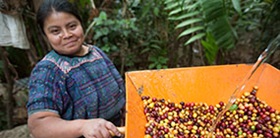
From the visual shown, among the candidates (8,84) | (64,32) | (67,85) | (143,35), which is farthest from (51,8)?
(143,35)

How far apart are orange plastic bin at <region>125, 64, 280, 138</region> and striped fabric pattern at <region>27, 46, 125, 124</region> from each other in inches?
7.9

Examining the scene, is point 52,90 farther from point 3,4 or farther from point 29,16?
point 29,16

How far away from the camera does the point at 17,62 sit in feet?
8.70

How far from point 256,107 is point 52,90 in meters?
1.11

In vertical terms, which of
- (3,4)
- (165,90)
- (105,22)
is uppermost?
(3,4)

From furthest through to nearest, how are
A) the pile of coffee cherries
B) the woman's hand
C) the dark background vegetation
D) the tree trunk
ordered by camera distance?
1. the dark background vegetation
2. the tree trunk
3. the pile of coffee cherries
4. the woman's hand

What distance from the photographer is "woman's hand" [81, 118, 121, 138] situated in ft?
2.78

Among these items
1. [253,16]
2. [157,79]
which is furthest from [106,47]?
[253,16]

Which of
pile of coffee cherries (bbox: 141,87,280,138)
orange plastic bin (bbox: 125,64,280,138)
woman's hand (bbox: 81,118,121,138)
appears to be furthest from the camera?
orange plastic bin (bbox: 125,64,280,138)

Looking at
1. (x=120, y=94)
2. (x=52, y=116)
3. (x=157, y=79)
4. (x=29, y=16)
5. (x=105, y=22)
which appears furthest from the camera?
(x=105, y=22)

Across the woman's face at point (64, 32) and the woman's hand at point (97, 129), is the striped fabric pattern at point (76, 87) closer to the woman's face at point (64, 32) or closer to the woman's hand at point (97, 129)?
the woman's face at point (64, 32)

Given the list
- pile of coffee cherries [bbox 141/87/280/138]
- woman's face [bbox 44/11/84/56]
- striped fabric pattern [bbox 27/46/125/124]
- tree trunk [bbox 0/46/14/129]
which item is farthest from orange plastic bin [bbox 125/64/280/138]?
tree trunk [bbox 0/46/14/129]

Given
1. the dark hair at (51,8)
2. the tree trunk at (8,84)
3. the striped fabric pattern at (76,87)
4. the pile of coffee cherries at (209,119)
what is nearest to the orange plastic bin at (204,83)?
the pile of coffee cherries at (209,119)

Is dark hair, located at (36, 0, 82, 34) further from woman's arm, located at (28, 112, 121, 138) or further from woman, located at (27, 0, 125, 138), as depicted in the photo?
woman's arm, located at (28, 112, 121, 138)
